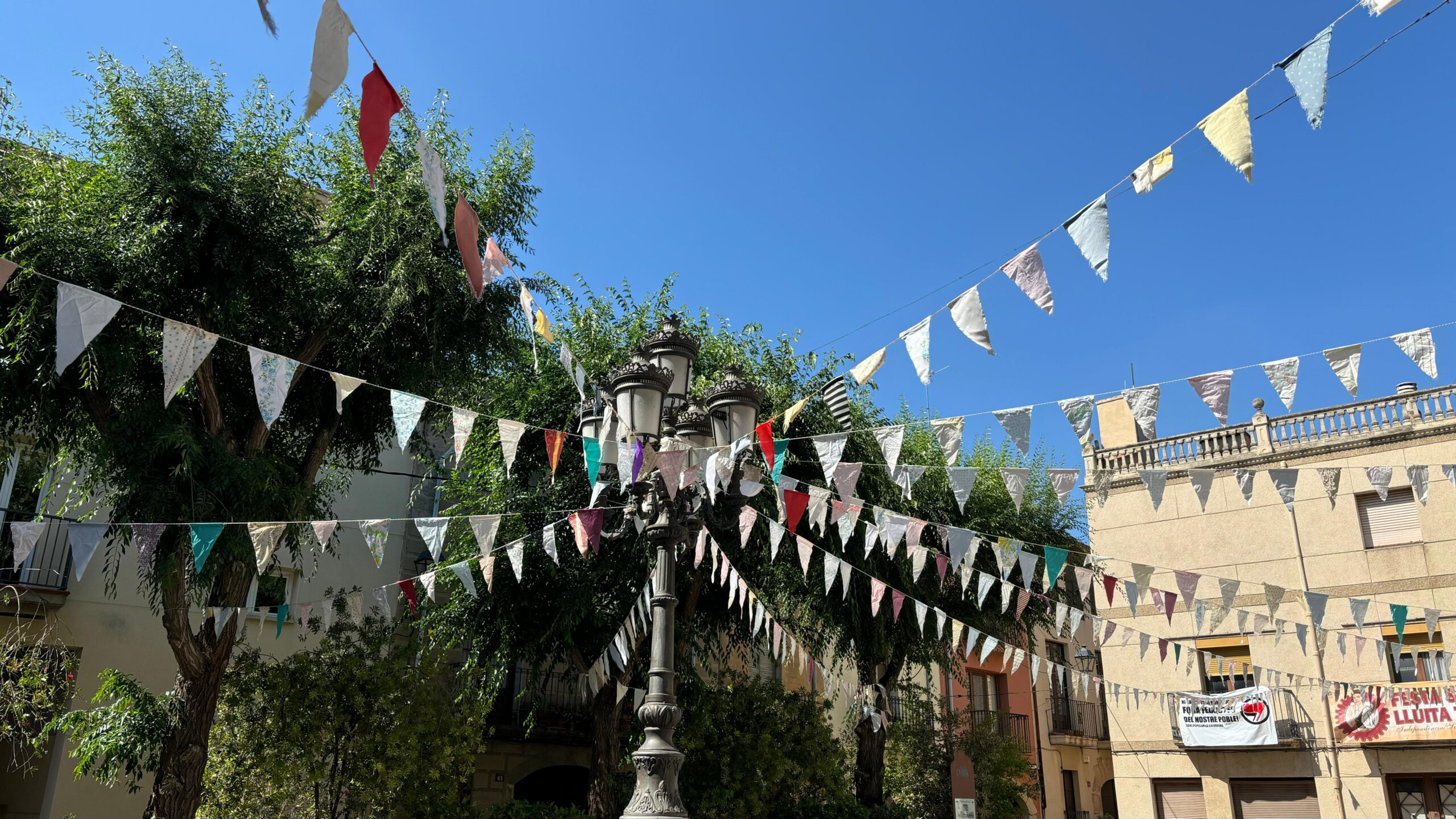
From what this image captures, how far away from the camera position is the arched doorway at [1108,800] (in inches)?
1073

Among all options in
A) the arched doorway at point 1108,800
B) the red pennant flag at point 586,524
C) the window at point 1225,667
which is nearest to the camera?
the red pennant flag at point 586,524

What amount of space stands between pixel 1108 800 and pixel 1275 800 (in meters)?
13.2

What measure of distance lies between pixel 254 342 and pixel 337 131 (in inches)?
103

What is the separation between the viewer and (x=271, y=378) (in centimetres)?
646

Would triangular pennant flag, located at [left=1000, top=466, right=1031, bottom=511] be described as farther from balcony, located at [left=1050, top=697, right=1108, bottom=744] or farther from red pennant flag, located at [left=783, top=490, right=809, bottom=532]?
balcony, located at [left=1050, top=697, right=1108, bottom=744]

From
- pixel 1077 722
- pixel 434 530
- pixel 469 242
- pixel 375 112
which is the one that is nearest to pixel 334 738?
pixel 434 530

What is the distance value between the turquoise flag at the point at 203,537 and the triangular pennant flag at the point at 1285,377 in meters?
7.61

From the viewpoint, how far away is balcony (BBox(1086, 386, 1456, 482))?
15195 mm

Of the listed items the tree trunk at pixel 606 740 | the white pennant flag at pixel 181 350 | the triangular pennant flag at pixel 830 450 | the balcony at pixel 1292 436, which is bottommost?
the tree trunk at pixel 606 740

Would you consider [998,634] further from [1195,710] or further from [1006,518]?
[1195,710]

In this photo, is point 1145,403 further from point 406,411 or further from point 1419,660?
point 1419,660

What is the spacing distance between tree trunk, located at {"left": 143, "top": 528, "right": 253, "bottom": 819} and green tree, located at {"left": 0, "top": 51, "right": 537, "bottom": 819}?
0.02 metres

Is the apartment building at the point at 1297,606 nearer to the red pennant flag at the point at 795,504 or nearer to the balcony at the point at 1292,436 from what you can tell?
the balcony at the point at 1292,436

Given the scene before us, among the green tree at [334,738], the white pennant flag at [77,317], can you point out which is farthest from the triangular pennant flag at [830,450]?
the green tree at [334,738]
